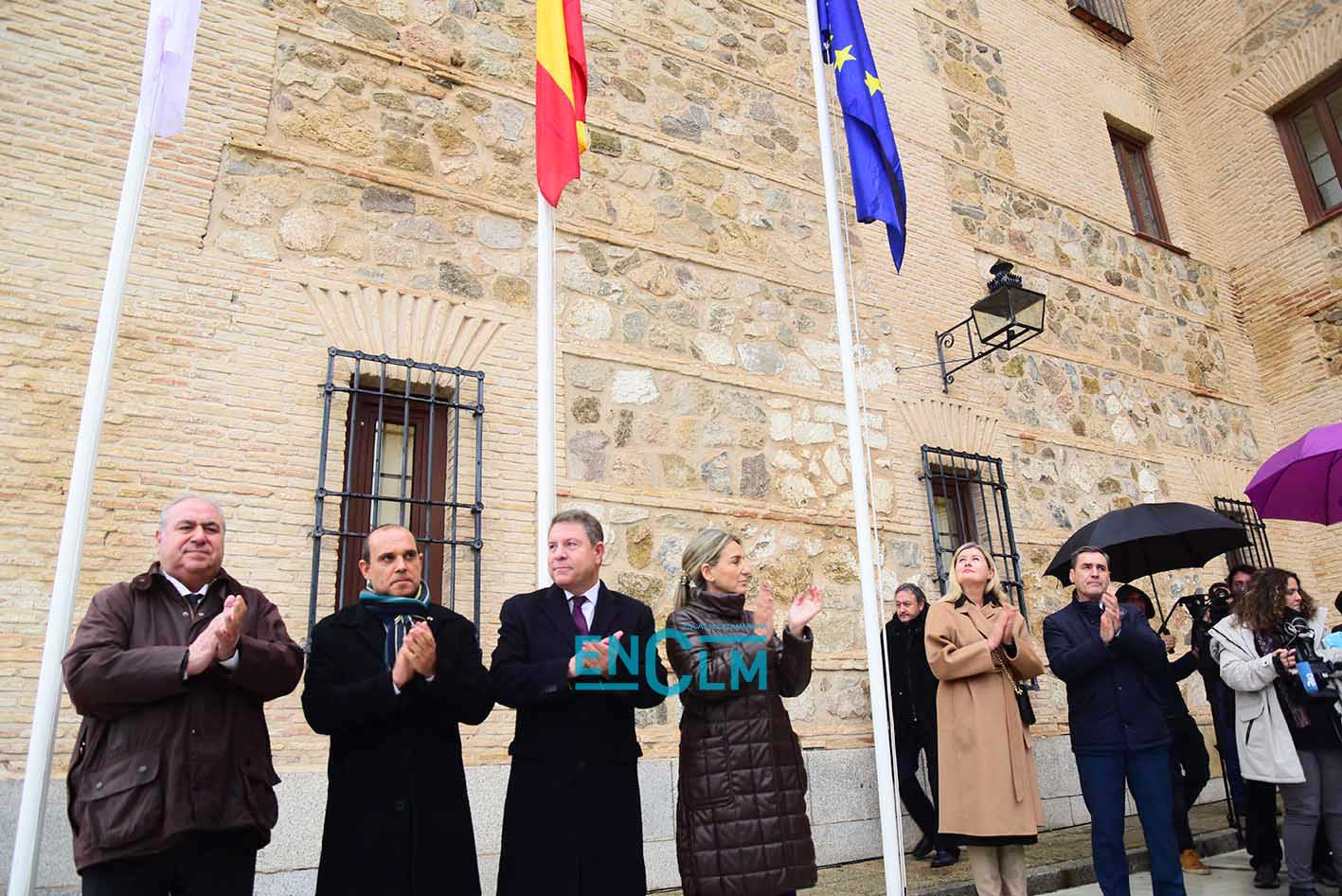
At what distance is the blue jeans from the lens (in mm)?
3965

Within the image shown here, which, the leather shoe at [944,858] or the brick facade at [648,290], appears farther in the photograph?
the leather shoe at [944,858]

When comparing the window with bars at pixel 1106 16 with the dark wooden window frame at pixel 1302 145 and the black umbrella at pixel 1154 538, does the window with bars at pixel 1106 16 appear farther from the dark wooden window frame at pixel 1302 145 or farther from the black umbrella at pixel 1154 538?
the black umbrella at pixel 1154 538

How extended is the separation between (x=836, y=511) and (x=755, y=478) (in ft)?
2.33

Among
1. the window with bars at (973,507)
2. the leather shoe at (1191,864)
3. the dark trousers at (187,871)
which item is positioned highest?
the window with bars at (973,507)

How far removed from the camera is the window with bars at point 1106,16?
1123 cm

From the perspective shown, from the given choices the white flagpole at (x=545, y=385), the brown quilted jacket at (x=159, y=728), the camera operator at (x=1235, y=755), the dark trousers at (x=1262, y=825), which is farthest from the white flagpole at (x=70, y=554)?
the dark trousers at (x=1262, y=825)

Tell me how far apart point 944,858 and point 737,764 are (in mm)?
3251

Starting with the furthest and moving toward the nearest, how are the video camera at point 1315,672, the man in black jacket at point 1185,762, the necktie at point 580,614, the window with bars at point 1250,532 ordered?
the window with bars at point 1250,532
the man in black jacket at point 1185,762
the video camera at point 1315,672
the necktie at point 580,614

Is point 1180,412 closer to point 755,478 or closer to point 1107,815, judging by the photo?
point 755,478

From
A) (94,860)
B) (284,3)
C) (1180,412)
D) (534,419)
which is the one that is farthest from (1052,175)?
(94,860)

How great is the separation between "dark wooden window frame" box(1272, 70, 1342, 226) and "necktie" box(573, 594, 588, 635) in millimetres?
10568

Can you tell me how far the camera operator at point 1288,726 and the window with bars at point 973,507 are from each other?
3100 mm

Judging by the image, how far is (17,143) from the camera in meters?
4.98

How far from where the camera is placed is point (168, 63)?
3.88 metres
